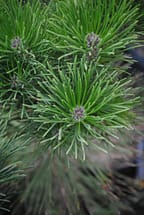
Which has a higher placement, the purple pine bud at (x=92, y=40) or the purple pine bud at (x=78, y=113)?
the purple pine bud at (x=92, y=40)

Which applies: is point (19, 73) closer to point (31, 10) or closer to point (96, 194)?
point (31, 10)

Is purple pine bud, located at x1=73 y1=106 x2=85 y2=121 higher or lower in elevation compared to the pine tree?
lower

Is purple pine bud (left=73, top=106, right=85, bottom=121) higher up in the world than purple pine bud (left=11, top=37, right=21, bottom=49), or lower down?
lower down

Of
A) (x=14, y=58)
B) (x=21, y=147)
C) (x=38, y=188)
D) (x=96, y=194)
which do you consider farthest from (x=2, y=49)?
(x=96, y=194)

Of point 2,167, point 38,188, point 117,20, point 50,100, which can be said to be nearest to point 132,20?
point 117,20

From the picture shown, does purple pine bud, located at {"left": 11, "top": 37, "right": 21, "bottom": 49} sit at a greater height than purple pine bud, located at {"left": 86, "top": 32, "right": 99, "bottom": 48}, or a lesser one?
greater

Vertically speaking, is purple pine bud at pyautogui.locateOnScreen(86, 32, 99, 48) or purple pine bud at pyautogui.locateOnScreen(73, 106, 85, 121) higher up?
purple pine bud at pyautogui.locateOnScreen(86, 32, 99, 48)

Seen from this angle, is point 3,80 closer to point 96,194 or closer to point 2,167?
point 2,167

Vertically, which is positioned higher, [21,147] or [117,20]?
[117,20]

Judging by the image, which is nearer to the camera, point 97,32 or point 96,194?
point 97,32
